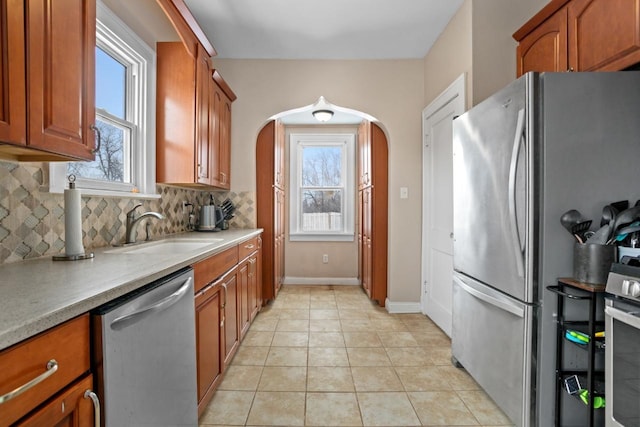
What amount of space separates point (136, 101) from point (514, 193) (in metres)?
2.50

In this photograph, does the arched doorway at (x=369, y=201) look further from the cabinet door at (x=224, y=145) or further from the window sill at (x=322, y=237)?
the window sill at (x=322, y=237)

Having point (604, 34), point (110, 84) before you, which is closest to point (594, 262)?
point (604, 34)

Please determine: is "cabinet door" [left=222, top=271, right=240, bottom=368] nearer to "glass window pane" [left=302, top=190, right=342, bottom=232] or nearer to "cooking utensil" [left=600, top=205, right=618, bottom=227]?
"cooking utensil" [left=600, top=205, right=618, bottom=227]

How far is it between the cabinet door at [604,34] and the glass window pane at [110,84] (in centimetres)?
275

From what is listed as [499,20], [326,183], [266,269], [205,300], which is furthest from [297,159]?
[205,300]

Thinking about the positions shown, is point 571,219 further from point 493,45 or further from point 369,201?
point 369,201

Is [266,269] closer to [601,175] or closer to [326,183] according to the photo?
[326,183]

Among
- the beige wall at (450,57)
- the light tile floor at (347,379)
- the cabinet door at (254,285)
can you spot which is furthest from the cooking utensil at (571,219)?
the cabinet door at (254,285)

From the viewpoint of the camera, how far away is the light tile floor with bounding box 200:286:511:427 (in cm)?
174

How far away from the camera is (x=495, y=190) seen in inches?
67.9

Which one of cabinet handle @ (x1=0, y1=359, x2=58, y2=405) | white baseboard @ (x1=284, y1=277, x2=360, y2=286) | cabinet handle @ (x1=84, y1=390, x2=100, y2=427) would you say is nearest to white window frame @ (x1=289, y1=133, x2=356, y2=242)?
white baseboard @ (x1=284, y1=277, x2=360, y2=286)

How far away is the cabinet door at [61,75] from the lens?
103 cm

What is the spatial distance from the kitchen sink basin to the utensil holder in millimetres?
1816

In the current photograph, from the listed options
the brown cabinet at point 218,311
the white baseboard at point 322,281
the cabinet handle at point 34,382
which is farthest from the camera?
the white baseboard at point 322,281
